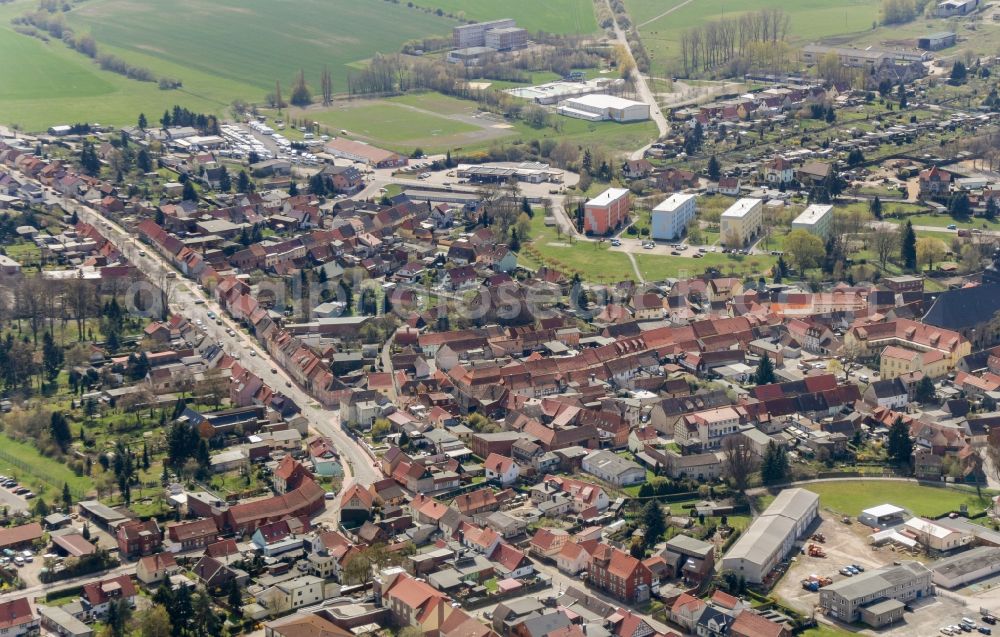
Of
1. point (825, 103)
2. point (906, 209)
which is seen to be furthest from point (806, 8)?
point (906, 209)

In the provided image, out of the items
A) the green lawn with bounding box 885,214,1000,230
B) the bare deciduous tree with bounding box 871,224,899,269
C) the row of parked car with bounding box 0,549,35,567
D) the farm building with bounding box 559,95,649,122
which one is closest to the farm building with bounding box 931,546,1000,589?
the row of parked car with bounding box 0,549,35,567

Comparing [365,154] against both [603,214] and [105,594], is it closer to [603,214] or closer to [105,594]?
[603,214]

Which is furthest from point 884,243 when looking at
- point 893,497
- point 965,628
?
point 965,628

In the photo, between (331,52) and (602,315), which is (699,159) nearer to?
(602,315)

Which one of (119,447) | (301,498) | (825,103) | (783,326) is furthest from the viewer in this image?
(825,103)

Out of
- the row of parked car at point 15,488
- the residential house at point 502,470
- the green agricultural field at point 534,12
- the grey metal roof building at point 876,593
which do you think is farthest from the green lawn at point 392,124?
the grey metal roof building at point 876,593

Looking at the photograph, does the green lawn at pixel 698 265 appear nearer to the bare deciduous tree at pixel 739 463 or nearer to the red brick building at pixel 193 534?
the bare deciduous tree at pixel 739 463

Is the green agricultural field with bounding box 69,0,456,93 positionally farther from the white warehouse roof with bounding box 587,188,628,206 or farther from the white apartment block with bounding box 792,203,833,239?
the white apartment block with bounding box 792,203,833,239
